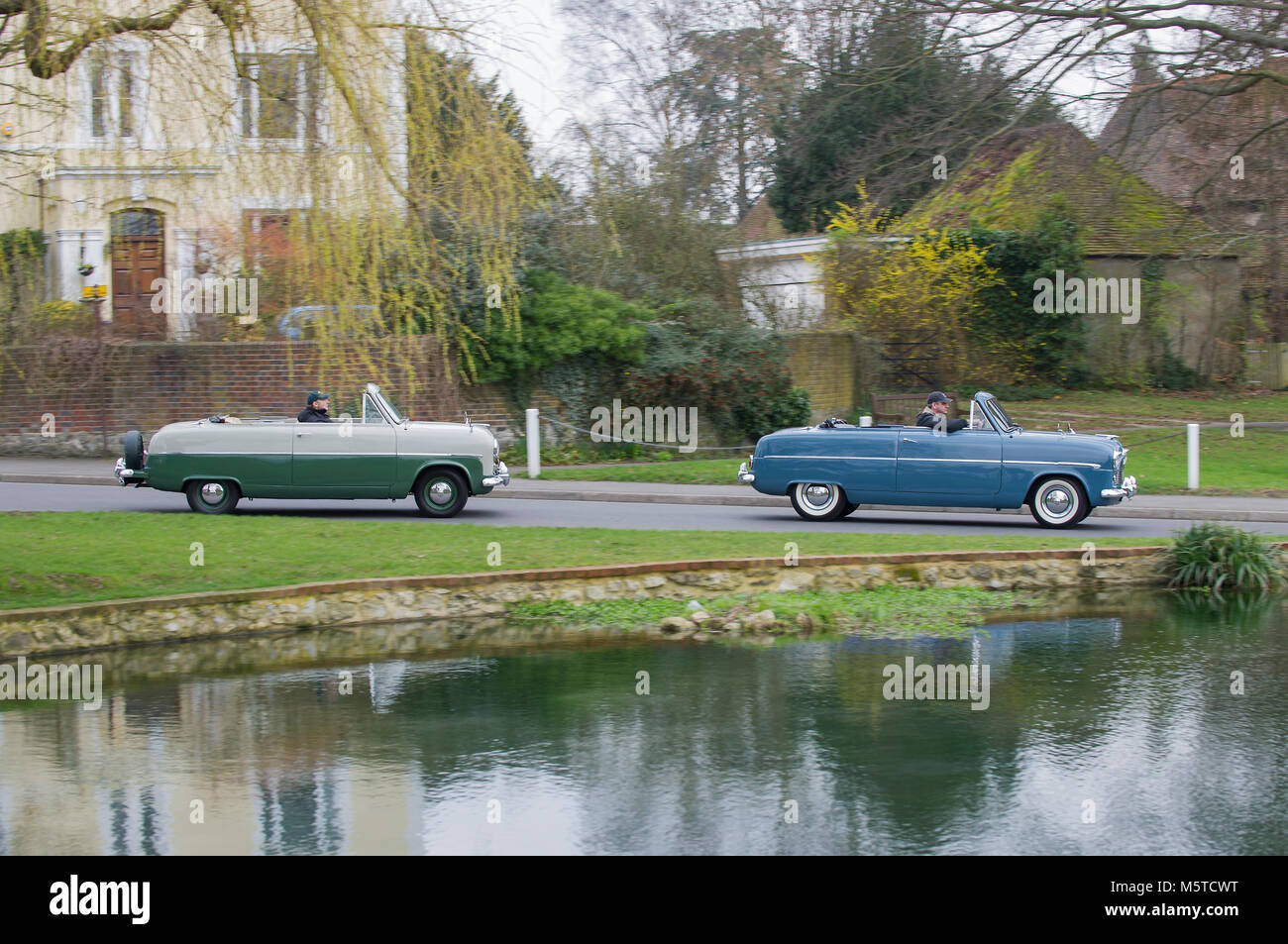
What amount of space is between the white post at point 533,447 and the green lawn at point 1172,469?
18 centimetres

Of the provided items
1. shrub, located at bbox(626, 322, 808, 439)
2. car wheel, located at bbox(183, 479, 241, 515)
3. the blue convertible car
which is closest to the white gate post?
shrub, located at bbox(626, 322, 808, 439)

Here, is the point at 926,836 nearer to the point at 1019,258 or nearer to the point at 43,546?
the point at 43,546

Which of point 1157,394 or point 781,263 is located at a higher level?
point 781,263

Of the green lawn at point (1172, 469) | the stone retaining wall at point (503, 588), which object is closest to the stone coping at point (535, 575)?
the stone retaining wall at point (503, 588)

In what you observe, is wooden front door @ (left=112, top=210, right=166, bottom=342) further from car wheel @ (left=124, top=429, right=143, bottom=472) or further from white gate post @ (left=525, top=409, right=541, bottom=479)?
white gate post @ (left=525, top=409, right=541, bottom=479)

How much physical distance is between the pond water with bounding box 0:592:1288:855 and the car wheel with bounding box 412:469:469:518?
18.4ft

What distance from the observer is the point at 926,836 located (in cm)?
672

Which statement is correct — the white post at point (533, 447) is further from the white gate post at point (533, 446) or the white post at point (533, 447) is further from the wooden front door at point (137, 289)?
the wooden front door at point (137, 289)

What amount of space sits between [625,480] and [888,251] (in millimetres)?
10332

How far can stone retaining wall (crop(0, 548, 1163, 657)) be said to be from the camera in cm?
1134

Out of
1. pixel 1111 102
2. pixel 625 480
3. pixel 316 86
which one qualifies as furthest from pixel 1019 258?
pixel 316 86

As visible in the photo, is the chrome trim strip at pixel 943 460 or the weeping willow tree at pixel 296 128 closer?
the weeping willow tree at pixel 296 128

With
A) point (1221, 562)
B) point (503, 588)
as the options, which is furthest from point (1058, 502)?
point (503, 588)

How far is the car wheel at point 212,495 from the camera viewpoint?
16.8 metres
